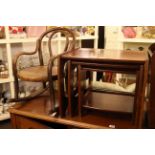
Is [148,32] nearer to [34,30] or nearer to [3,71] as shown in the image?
[34,30]

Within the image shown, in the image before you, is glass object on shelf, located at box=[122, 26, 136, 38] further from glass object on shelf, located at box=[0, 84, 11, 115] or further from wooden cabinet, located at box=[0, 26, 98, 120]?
glass object on shelf, located at box=[0, 84, 11, 115]

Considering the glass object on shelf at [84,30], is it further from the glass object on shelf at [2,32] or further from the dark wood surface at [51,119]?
the dark wood surface at [51,119]

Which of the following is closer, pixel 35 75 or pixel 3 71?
pixel 35 75

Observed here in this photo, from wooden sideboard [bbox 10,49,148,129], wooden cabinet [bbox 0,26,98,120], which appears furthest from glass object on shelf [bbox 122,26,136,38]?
wooden sideboard [bbox 10,49,148,129]

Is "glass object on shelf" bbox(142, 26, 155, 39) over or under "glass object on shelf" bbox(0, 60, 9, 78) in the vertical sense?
over

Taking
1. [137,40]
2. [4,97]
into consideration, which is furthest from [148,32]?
[4,97]

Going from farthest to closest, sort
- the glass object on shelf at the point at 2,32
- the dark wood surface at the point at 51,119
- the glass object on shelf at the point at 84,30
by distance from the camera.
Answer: the glass object on shelf at the point at 84,30 → the glass object on shelf at the point at 2,32 → the dark wood surface at the point at 51,119

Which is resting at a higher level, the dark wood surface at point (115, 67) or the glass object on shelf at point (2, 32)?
the glass object on shelf at point (2, 32)

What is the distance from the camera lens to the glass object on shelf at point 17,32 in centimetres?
204

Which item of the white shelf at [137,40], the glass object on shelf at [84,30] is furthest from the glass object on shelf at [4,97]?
the white shelf at [137,40]

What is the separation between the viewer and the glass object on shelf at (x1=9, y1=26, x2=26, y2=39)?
6.71ft

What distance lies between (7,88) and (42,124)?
43.5 inches

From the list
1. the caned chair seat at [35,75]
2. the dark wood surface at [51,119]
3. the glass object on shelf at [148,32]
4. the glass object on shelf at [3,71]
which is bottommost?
the dark wood surface at [51,119]

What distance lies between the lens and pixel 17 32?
2.08 metres
